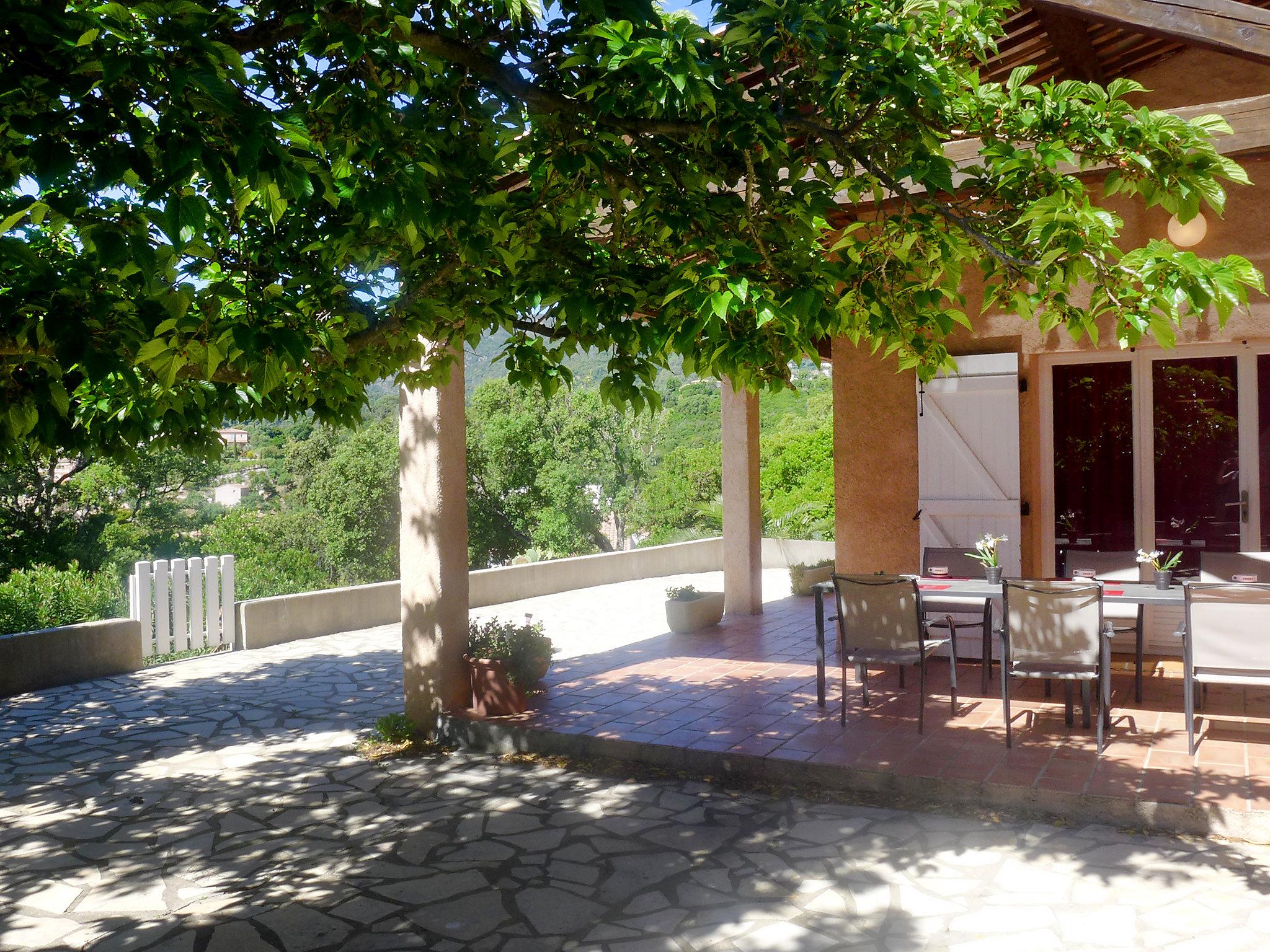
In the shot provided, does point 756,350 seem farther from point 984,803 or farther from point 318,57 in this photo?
point 984,803

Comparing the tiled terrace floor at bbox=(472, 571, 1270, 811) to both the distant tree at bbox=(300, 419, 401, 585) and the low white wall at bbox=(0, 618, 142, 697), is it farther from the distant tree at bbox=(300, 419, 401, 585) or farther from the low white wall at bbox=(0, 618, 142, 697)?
the distant tree at bbox=(300, 419, 401, 585)

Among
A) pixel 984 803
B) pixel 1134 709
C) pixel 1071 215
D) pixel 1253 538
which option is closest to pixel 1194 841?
pixel 984 803

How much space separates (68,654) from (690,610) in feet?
18.5

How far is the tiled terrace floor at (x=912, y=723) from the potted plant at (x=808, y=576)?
3.60m

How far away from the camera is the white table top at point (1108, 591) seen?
559cm

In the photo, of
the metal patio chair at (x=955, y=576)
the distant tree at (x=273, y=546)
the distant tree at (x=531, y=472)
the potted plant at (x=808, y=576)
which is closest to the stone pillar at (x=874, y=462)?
the metal patio chair at (x=955, y=576)

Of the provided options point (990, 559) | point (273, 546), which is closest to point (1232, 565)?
point (990, 559)

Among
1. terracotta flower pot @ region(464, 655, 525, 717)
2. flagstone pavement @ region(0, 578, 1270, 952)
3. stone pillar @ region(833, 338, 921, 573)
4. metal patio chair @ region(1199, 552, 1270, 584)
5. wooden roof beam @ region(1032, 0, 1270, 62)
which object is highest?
wooden roof beam @ region(1032, 0, 1270, 62)

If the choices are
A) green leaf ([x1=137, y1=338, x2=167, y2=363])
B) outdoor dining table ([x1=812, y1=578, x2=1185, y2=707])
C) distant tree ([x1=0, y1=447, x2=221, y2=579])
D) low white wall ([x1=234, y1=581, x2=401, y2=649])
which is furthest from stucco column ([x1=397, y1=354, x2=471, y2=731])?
distant tree ([x1=0, y1=447, x2=221, y2=579])

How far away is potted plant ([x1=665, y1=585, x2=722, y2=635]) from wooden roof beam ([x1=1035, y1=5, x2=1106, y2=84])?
18.5 ft

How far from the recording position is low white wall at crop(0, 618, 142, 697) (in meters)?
8.29

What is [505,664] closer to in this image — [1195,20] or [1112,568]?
[1112,568]

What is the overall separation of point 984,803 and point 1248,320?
4.20 metres

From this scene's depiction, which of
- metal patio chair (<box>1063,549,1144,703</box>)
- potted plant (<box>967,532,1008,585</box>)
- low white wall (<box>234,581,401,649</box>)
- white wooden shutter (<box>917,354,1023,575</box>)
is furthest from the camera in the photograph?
low white wall (<box>234,581,401,649</box>)
